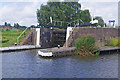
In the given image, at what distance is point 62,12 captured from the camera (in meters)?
64.4

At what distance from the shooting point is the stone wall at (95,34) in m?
38.4

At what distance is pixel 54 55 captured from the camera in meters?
28.5

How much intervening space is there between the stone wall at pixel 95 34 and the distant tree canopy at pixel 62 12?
23849 millimetres

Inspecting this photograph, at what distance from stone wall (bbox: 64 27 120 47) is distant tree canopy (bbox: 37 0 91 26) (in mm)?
23849

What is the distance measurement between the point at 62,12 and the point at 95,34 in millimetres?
26159

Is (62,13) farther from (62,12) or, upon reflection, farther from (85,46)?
(85,46)

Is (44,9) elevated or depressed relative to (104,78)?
elevated

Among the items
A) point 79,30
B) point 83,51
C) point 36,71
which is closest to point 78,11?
point 79,30

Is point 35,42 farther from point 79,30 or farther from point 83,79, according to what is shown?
point 83,79

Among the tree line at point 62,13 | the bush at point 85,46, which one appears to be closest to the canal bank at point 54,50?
the bush at point 85,46

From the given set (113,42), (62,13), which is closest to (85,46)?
(113,42)

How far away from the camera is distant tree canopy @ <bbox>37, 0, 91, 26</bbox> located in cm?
6524

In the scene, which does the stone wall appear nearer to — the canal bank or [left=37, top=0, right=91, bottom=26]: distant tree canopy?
the canal bank

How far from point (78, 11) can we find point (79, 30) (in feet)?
103
